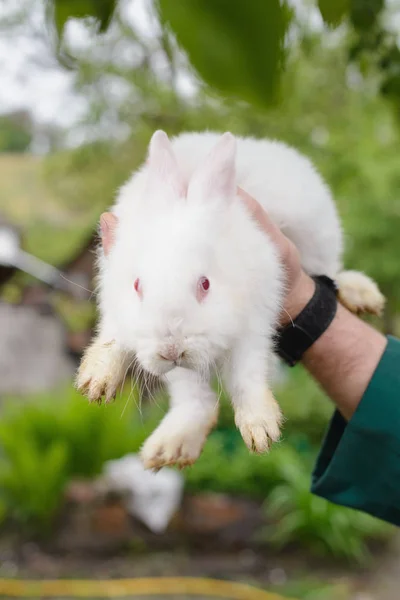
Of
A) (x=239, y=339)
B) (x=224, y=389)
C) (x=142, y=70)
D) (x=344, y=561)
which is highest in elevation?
(x=239, y=339)

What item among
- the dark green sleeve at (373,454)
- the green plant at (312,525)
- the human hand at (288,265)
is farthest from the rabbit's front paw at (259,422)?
the green plant at (312,525)

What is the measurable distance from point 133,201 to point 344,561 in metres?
4.30

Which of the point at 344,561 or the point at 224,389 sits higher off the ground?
the point at 224,389

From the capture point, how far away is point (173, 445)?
1152mm

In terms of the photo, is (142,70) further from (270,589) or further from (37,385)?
(270,589)

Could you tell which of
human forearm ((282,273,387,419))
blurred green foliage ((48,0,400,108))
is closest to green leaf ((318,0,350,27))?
blurred green foliage ((48,0,400,108))

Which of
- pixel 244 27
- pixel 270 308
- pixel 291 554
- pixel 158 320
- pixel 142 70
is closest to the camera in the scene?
pixel 244 27

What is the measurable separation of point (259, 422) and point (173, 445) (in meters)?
0.28

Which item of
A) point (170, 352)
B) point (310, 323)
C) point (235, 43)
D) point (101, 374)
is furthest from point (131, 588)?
point (235, 43)

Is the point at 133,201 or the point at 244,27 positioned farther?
the point at 133,201

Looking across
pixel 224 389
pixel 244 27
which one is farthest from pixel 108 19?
pixel 224 389

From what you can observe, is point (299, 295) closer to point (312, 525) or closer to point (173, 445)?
point (173, 445)

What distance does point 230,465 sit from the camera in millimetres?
5117

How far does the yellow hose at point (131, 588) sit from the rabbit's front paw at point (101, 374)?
148 inches
